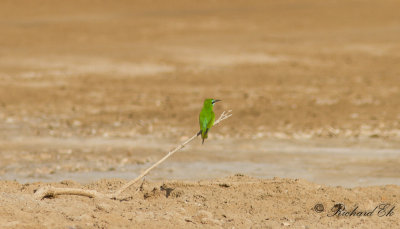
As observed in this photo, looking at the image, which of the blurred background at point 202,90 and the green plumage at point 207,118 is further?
the blurred background at point 202,90

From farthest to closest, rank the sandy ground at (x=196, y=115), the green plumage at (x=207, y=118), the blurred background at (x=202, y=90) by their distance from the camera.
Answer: the blurred background at (x=202, y=90) < the sandy ground at (x=196, y=115) < the green plumage at (x=207, y=118)

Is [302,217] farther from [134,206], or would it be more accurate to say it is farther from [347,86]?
[347,86]

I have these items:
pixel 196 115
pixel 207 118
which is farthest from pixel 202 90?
pixel 207 118

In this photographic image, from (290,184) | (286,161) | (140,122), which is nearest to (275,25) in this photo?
(140,122)

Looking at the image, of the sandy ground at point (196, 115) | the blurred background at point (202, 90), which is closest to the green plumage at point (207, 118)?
the sandy ground at point (196, 115)

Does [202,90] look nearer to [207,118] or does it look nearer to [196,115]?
[196,115]

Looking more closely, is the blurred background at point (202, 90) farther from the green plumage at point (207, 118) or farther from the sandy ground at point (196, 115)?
the green plumage at point (207, 118)

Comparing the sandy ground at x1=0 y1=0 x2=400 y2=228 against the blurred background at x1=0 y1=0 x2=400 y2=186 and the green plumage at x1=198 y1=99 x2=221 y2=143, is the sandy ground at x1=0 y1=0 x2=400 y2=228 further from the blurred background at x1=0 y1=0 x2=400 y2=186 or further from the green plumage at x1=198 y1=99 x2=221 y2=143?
the green plumage at x1=198 y1=99 x2=221 y2=143

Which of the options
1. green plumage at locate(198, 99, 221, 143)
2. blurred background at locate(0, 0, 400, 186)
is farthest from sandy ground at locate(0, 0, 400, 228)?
green plumage at locate(198, 99, 221, 143)
